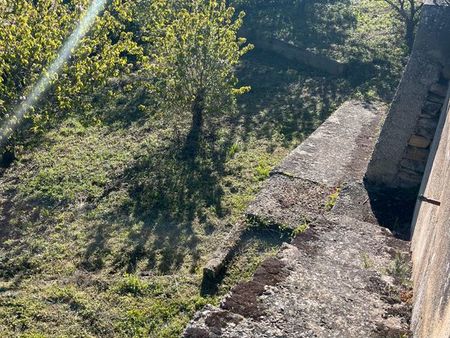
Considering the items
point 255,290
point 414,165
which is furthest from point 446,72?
point 255,290

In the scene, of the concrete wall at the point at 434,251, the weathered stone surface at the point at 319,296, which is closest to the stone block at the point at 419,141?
the concrete wall at the point at 434,251

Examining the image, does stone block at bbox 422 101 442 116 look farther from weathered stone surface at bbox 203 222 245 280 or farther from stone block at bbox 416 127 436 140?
weathered stone surface at bbox 203 222 245 280

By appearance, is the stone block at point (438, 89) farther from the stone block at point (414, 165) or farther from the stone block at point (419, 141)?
the stone block at point (414, 165)

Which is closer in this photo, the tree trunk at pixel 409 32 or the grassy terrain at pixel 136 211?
the grassy terrain at pixel 136 211

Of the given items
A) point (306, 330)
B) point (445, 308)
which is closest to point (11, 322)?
point (306, 330)

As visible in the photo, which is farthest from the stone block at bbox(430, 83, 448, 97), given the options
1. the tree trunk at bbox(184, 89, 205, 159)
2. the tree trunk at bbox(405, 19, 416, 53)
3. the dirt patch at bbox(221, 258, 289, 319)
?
the tree trunk at bbox(405, 19, 416, 53)
